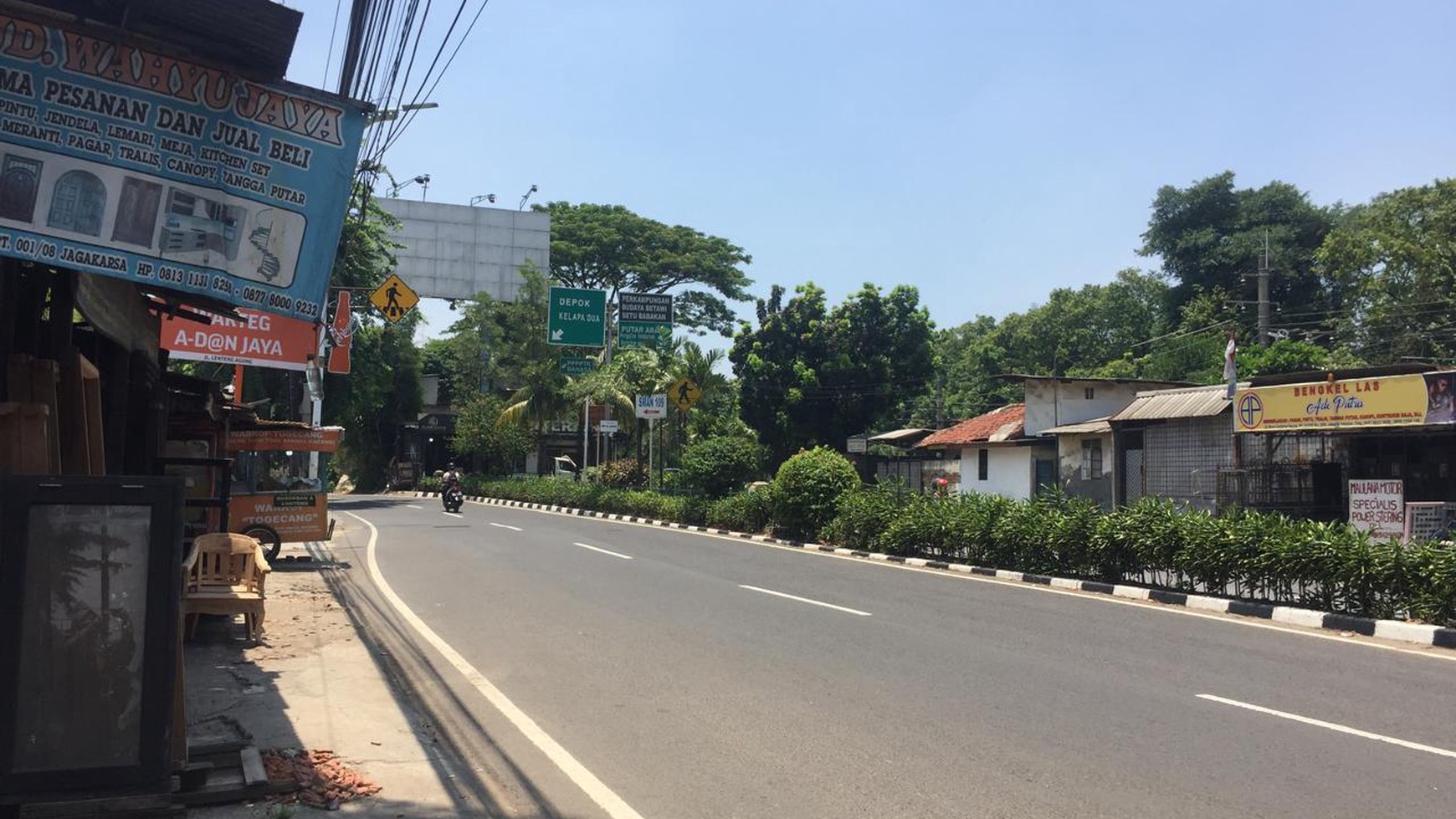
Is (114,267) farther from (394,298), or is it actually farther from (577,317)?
(577,317)

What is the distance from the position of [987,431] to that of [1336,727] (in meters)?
28.3

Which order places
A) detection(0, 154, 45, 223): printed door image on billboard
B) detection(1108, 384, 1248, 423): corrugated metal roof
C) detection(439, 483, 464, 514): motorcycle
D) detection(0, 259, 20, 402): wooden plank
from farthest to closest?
detection(439, 483, 464, 514): motorcycle, detection(1108, 384, 1248, 423): corrugated metal roof, detection(0, 259, 20, 402): wooden plank, detection(0, 154, 45, 223): printed door image on billboard

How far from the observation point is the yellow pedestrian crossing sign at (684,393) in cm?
3123

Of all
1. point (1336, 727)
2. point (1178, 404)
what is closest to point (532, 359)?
point (1178, 404)

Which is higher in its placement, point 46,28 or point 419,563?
point 46,28

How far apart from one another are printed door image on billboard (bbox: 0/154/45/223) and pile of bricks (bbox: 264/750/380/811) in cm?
311

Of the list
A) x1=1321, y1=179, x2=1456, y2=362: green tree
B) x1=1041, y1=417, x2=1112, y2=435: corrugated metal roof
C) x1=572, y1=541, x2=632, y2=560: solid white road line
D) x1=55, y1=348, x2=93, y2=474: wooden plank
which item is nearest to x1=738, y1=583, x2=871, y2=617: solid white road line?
x1=572, y1=541, x2=632, y2=560: solid white road line

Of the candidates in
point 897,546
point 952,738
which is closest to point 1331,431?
point 897,546

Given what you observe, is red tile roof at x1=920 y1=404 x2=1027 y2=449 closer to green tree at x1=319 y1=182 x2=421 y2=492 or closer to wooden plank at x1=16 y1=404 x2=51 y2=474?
green tree at x1=319 y1=182 x2=421 y2=492

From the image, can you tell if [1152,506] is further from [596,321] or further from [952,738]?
[596,321]

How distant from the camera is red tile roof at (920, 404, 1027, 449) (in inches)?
1280

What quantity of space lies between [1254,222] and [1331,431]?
3816 centimetres

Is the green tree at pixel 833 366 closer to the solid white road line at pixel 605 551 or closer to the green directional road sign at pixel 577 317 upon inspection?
the green directional road sign at pixel 577 317

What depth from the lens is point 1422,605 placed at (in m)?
10.7
